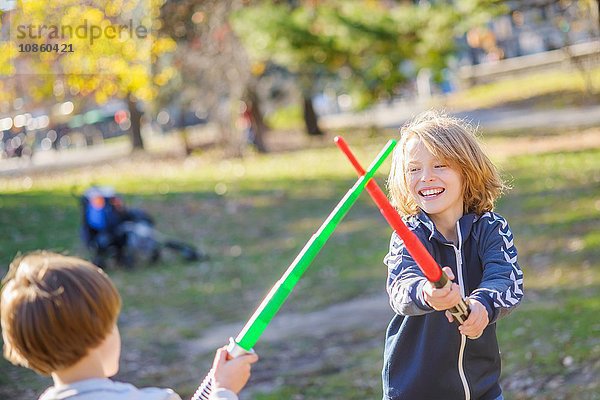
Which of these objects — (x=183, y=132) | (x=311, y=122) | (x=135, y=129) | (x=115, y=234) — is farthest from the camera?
(x=135, y=129)

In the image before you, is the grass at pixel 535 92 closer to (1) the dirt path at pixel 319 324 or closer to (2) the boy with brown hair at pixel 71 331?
(1) the dirt path at pixel 319 324

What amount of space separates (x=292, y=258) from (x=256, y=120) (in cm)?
1312

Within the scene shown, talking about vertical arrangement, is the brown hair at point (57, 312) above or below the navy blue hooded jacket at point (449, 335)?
above

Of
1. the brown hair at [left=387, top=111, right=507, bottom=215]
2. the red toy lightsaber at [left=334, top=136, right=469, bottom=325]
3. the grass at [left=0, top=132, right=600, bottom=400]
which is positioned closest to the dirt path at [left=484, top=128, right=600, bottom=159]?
the grass at [left=0, top=132, right=600, bottom=400]

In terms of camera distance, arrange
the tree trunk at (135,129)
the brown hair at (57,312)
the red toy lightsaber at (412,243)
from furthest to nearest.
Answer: the tree trunk at (135,129) → the red toy lightsaber at (412,243) → the brown hair at (57,312)

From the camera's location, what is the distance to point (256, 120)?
2408 cm

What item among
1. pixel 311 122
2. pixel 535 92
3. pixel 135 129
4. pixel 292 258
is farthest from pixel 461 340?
pixel 135 129

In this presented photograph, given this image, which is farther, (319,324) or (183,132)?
(183,132)

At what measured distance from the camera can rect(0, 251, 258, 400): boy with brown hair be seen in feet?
7.61

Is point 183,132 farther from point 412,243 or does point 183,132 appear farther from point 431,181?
point 412,243

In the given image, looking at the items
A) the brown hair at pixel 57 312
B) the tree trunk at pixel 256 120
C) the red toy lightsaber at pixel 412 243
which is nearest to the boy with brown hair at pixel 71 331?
the brown hair at pixel 57 312

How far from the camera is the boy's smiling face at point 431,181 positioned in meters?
3.16

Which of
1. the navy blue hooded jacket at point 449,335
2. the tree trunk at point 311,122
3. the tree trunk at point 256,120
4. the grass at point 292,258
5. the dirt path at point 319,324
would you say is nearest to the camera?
the navy blue hooded jacket at point 449,335

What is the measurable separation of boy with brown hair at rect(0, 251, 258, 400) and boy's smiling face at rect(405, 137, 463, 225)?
1000 millimetres
